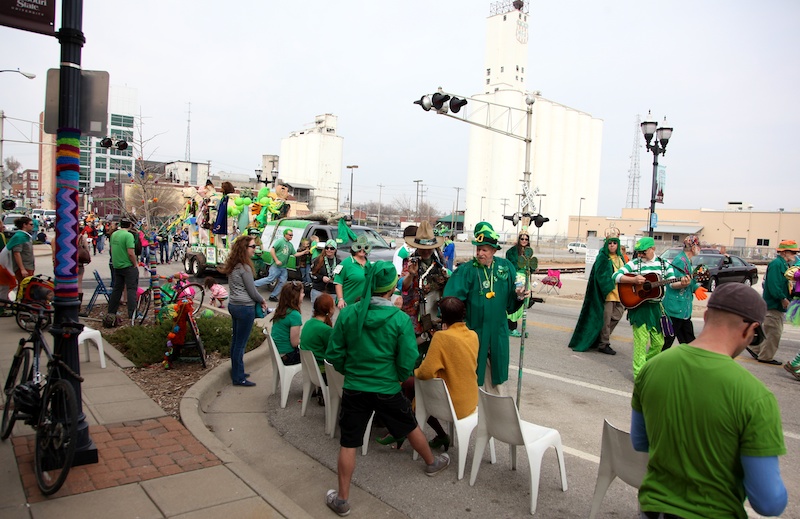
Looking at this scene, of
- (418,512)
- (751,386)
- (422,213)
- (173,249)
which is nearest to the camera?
(751,386)

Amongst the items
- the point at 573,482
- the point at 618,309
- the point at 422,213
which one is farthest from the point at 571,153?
the point at 573,482

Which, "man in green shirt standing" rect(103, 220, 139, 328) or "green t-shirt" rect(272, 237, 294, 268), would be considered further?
"green t-shirt" rect(272, 237, 294, 268)

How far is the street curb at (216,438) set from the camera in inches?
161

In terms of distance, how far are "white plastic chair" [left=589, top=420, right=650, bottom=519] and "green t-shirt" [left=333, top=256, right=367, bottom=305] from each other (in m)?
4.34

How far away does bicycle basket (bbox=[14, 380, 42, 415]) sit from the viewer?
4.55m

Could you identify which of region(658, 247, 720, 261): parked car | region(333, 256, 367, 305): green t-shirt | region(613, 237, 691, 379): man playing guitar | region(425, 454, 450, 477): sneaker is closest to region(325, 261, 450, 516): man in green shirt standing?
region(425, 454, 450, 477): sneaker

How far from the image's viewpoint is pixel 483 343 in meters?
5.60

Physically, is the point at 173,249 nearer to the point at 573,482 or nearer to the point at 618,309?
the point at 618,309

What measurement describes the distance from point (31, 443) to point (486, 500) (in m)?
3.80

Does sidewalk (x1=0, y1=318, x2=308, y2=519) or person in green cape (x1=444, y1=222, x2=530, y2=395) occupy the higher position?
person in green cape (x1=444, y1=222, x2=530, y2=395)

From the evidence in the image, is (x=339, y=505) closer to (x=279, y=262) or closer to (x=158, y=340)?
(x=158, y=340)

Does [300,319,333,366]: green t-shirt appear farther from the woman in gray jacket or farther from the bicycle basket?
the bicycle basket

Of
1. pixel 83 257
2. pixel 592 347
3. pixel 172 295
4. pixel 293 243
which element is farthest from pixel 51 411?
pixel 293 243

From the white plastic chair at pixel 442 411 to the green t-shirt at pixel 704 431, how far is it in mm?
2286
